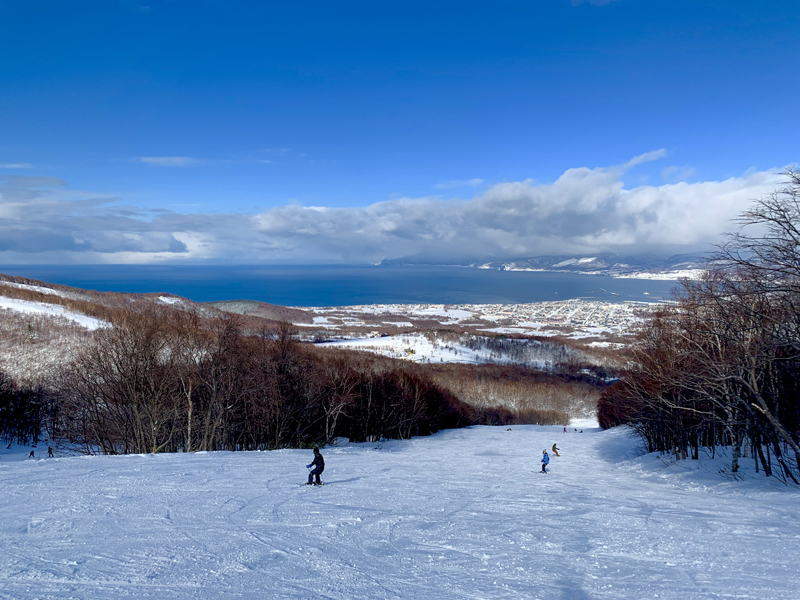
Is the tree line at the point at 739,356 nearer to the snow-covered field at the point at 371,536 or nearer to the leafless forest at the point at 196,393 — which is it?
the snow-covered field at the point at 371,536

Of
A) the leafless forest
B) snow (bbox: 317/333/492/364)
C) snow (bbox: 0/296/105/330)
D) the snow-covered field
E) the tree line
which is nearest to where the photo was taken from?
the snow-covered field

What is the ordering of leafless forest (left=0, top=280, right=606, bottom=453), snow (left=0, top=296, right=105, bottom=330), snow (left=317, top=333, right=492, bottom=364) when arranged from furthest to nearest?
1. snow (left=317, top=333, right=492, bottom=364)
2. snow (left=0, top=296, right=105, bottom=330)
3. leafless forest (left=0, top=280, right=606, bottom=453)

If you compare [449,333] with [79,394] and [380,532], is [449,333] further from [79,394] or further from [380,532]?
[380,532]

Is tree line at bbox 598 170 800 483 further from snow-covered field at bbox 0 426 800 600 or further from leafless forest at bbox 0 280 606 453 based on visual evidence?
leafless forest at bbox 0 280 606 453

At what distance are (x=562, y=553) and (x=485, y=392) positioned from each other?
87304 millimetres

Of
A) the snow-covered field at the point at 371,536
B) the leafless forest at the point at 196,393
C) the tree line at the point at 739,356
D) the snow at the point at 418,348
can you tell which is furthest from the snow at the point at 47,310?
the tree line at the point at 739,356

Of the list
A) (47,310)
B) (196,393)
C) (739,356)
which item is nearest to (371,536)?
(739,356)

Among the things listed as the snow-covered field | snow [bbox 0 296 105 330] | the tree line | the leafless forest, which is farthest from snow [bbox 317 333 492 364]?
the snow-covered field

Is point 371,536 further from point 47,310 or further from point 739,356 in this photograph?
point 47,310

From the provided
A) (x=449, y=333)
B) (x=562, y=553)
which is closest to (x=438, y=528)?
(x=562, y=553)

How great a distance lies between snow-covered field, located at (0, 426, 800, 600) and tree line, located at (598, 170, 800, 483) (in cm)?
231

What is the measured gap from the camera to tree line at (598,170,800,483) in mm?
10453

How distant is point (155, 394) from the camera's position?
27688 millimetres

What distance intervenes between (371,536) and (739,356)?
42.6 feet
